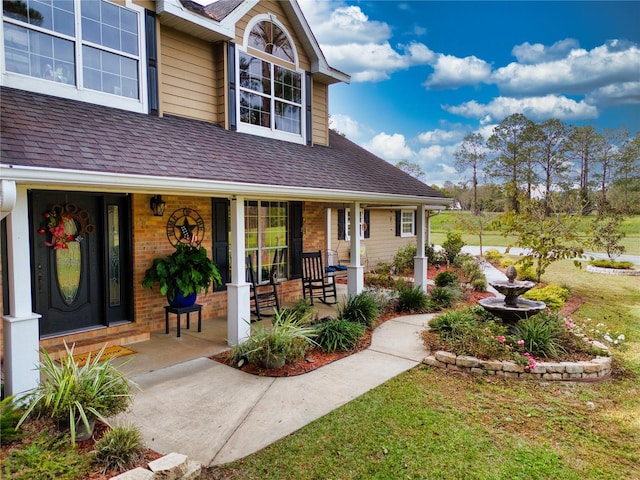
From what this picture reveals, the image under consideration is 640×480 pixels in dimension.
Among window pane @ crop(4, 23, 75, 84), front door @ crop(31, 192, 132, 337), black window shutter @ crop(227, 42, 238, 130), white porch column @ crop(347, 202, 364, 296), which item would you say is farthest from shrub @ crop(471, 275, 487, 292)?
window pane @ crop(4, 23, 75, 84)

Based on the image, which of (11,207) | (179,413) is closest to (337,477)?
(179,413)

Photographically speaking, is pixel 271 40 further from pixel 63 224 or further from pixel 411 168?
pixel 411 168

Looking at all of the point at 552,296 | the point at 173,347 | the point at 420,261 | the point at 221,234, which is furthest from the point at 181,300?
the point at 552,296

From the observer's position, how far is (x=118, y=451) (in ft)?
9.94

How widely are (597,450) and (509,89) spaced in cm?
3294

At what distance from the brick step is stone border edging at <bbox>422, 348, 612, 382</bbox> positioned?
15.5 ft

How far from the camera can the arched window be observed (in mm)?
8188

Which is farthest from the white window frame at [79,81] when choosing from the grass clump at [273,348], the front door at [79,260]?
the grass clump at [273,348]

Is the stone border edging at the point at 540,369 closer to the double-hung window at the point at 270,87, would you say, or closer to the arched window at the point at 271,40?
the double-hung window at the point at 270,87

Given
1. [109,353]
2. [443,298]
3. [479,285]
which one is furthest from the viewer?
[479,285]

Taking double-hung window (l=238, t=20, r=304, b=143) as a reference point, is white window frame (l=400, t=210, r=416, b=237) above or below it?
below

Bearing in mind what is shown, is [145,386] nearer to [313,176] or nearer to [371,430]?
[371,430]

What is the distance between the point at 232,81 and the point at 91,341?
510cm

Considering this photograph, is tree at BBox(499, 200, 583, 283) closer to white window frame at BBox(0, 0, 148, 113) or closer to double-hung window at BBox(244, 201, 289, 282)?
double-hung window at BBox(244, 201, 289, 282)
